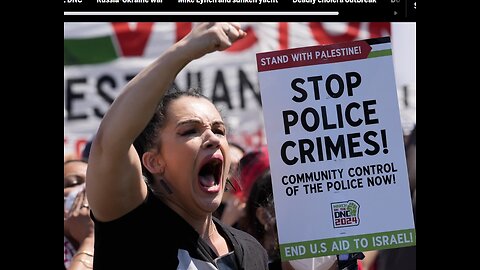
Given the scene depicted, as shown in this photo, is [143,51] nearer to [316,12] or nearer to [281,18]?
[281,18]

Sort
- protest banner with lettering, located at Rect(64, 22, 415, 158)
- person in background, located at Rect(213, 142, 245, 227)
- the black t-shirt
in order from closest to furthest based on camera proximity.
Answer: the black t-shirt < person in background, located at Rect(213, 142, 245, 227) < protest banner with lettering, located at Rect(64, 22, 415, 158)

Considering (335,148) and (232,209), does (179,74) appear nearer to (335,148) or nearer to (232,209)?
(232,209)

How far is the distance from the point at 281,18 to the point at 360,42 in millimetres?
2284

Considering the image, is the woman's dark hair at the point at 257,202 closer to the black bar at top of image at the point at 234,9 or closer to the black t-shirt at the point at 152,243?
the black bar at top of image at the point at 234,9

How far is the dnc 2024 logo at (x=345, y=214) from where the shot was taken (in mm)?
3029

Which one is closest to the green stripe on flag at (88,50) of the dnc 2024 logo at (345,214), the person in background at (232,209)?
the person in background at (232,209)

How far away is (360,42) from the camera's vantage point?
3.06 metres

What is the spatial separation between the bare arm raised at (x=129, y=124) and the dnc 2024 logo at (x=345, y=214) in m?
0.81

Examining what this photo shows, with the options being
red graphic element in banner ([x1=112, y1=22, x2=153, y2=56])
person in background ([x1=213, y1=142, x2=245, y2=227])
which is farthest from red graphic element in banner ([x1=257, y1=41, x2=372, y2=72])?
red graphic element in banner ([x1=112, y1=22, x2=153, y2=56])

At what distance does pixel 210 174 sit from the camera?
2.76 meters

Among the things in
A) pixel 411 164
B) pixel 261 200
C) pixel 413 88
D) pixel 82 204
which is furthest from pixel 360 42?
pixel 413 88

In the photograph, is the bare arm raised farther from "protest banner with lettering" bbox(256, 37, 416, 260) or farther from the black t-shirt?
"protest banner with lettering" bbox(256, 37, 416, 260)

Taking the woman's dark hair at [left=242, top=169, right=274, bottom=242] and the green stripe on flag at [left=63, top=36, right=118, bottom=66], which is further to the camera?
the green stripe on flag at [left=63, top=36, right=118, bottom=66]

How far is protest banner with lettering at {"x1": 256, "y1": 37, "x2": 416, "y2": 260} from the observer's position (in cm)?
301
